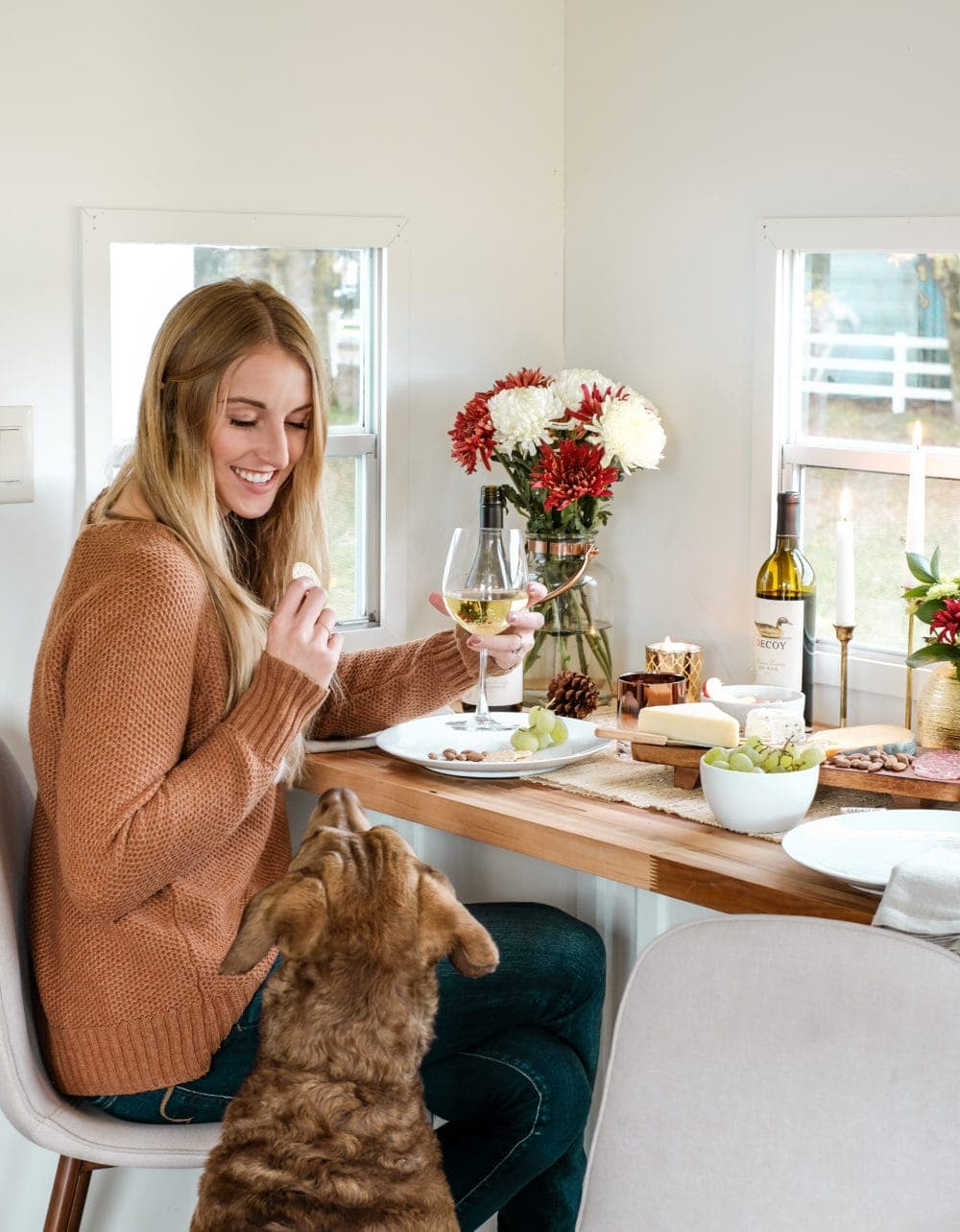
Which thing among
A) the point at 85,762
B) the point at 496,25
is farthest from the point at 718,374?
the point at 85,762

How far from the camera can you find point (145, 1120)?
5.69 ft

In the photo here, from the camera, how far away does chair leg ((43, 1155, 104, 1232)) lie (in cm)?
182

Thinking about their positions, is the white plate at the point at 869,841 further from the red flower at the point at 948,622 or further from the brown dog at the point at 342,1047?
the brown dog at the point at 342,1047

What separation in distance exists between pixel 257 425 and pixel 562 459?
0.62 meters

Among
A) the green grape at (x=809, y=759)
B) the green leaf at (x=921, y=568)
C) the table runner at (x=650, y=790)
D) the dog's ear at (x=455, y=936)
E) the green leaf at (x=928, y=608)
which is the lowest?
the dog's ear at (x=455, y=936)

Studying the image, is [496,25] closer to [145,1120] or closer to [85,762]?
[85,762]

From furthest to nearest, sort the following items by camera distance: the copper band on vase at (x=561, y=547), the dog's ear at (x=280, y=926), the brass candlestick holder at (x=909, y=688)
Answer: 1. the copper band on vase at (x=561, y=547)
2. the brass candlestick holder at (x=909, y=688)
3. the dog's ear at (x=280, y=926)

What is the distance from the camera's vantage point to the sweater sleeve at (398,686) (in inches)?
82.4

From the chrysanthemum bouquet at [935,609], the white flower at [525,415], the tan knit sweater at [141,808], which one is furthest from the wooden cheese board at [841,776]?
the white flower at [525,415]

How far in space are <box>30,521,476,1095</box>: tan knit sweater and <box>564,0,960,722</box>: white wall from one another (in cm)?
97

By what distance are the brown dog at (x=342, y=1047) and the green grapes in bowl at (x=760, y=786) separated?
408 mm

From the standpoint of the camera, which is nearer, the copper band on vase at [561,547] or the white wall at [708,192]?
the white wall at [708,192]

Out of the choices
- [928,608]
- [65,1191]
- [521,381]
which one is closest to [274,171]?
[521,381]

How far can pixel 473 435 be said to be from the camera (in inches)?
93.6
